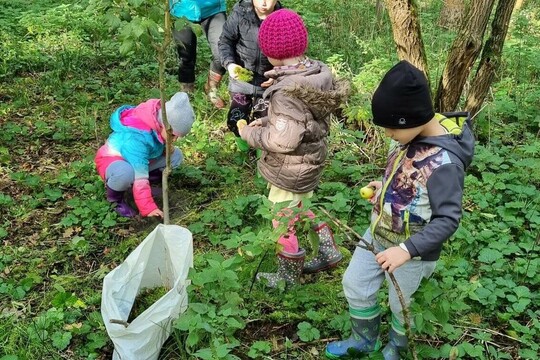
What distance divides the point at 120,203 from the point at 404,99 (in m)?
2.48

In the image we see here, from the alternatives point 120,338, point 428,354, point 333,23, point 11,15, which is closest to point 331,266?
point 428,354

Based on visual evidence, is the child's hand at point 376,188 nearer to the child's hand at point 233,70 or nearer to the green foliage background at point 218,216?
the green foliage background at point 218,216

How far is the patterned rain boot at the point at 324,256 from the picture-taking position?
3.50 m

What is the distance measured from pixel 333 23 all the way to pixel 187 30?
262 cm

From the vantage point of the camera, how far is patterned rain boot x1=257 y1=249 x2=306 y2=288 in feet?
10.7

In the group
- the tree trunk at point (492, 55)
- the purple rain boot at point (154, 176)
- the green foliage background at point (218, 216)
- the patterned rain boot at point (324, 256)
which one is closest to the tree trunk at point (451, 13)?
the green foliage background at point (218, 216)

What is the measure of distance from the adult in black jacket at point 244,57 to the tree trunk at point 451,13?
4728 mm

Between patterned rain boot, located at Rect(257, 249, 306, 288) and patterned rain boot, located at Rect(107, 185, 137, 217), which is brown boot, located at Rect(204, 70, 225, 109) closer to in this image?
patterned rain boot, located at Rect(107, 185, 137, 217)

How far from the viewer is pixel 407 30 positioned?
14.0 ft

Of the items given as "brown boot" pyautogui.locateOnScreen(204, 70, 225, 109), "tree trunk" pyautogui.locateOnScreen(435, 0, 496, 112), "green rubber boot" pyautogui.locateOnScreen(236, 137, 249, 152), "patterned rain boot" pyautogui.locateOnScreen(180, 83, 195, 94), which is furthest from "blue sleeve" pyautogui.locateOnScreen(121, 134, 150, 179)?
"tree trunk" pyautogui.locateOnScreen(435, 0, 496, 112)

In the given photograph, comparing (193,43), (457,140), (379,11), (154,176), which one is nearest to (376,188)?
(457,140)

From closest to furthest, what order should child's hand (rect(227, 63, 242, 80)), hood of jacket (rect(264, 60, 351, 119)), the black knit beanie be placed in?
the black knit beanie < hood of jacket (rect(264, 60, 351, 119)) < child's hand (rect(227, 63, 242, 80))

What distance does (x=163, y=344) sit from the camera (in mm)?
2777

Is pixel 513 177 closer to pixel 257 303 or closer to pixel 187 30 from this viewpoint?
pixel 257 303
